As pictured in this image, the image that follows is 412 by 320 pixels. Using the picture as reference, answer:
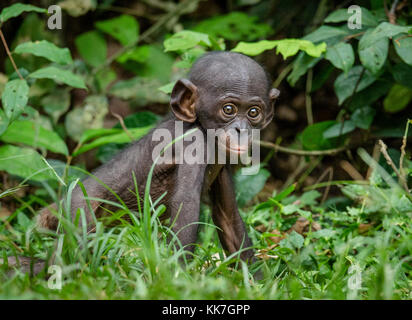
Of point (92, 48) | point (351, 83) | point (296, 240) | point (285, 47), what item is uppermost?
point (92, 48)

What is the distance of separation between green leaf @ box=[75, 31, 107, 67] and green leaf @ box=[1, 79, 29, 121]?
2.91 m

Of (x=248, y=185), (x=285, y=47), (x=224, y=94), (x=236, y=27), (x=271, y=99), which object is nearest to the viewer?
(x=224, y=94)

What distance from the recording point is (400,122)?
5902 millimetres

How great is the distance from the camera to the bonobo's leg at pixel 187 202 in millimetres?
3680

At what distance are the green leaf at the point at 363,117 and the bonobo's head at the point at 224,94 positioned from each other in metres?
1.88

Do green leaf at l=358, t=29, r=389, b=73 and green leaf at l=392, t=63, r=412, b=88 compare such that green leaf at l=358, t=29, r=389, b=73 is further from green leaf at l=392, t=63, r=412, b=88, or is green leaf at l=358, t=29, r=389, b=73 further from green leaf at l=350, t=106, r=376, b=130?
green leaf at l=350, t=106, r=376, b=130

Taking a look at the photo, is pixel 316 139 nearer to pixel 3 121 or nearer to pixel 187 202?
pixel 187 202

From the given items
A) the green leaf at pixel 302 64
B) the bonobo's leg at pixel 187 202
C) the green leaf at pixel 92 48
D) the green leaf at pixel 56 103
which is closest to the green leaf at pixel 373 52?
the green leaf at pixel 302 64

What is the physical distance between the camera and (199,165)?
3.87 m

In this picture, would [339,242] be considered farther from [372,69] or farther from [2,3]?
[2,3]

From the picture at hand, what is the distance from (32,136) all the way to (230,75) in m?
2.31

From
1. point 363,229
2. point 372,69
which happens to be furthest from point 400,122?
point 363,229

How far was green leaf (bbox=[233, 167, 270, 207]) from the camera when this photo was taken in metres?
5.67

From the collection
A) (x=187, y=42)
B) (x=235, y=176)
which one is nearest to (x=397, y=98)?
(x=235, y=176)
